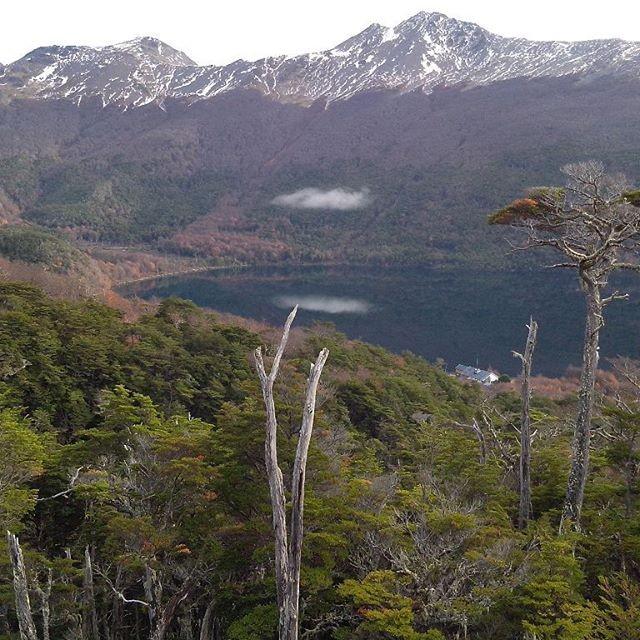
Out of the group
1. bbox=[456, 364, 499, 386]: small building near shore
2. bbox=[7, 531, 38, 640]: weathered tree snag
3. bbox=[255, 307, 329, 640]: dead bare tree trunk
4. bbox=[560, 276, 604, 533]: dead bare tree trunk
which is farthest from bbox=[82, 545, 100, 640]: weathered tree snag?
bbox=[456, 364, 499, 386]: small building near shore

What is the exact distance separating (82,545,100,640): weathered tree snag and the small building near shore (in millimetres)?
45378

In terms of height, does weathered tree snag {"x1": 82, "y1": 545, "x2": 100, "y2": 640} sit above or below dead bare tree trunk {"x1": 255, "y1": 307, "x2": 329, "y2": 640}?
below

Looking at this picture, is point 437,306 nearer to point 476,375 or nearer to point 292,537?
point 476,375

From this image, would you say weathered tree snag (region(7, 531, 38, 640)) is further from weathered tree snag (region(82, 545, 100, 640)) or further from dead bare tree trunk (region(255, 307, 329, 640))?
dead bare tree trunk (region(255, 307, 329, 640))

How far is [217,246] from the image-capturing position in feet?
585

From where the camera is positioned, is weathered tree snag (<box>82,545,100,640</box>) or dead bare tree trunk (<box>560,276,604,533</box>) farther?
dead bare tree trunk (<box>560,276,604,533</box>)

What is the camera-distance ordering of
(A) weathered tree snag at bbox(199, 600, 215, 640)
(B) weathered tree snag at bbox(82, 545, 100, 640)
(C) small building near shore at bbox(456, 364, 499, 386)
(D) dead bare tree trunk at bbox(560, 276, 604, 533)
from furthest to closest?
1. (C) small building near shore at bbox(456, 364, 499, 386)
2. (D) dead bare tree trunk at bbox(560, 276, 604, 533)
3. (B) weathered tree snag at bbox(82, 545, 100, 640)
4. (A) weathered tree snag at bbox(199, 600, 215, 640)

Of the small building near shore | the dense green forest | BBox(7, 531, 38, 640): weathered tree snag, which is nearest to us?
BBox(7, 531, 38, 640): weathered tree snag

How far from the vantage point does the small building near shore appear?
176 feet

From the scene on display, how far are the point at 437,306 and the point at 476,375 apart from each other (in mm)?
40395

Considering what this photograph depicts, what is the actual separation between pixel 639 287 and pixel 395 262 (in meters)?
65.3

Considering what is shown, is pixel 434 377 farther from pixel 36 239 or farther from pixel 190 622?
pixel 36 239

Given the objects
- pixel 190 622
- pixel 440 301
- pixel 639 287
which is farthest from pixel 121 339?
pixel 639 287

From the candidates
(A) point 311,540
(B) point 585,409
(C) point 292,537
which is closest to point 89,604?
(A) point 311,540
